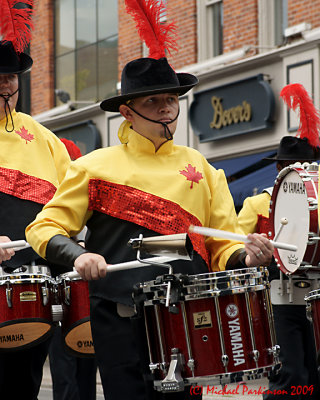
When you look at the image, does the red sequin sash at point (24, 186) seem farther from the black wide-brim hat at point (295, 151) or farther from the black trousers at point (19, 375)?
the black wide-brim hat at point (295, 151)

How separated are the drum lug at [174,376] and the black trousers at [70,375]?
339cm

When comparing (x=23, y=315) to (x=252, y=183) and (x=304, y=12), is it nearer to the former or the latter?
(x=252, y=183)

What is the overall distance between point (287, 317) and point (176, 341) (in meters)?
3.16

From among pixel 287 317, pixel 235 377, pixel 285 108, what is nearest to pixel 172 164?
pixel 235 377

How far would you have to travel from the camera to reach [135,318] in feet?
13.5

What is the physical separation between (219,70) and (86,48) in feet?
16.6

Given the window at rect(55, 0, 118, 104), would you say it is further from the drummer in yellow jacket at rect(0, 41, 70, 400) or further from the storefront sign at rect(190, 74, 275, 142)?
the drummer in yellow jacket at rect(0, 41, 70, 400)

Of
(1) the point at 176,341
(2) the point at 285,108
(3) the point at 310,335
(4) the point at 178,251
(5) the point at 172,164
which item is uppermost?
(2) the point at 285,108

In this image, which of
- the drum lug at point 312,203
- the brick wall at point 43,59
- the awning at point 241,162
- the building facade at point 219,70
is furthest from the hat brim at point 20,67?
the brick wall at point 43,59

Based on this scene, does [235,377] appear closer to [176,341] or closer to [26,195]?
[176,341]

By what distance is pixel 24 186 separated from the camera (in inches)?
221

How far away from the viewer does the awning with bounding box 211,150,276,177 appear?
47.0ft

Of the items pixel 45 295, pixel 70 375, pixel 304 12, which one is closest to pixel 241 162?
pixel 304 12

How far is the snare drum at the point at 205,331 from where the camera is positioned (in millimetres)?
3957
